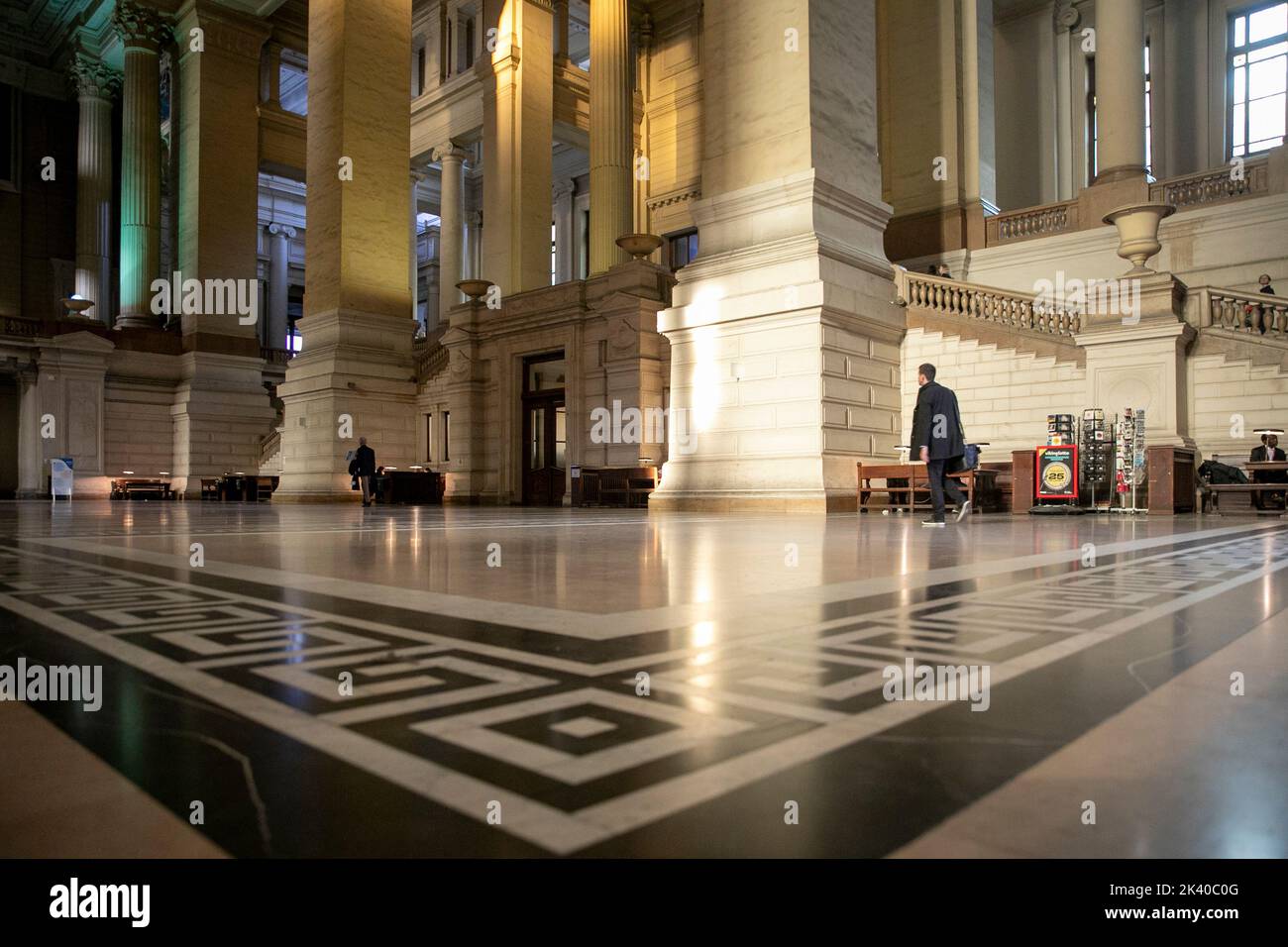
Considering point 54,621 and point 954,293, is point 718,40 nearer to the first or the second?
point 954,293

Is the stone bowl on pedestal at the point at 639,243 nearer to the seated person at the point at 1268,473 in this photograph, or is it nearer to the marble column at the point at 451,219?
the seated person at the point at 1268,473

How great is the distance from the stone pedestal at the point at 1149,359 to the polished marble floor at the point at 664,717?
45.8 ft

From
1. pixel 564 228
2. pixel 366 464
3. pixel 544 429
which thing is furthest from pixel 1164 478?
pixel 564 228

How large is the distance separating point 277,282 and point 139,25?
15777 mm

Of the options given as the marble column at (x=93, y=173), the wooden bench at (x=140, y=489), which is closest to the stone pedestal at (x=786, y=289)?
the wooden bench at (x=140, y=489)

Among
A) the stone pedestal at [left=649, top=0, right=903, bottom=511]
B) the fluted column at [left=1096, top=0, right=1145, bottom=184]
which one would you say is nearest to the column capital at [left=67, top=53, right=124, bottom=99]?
the stone pedestal at [left=649, top=0, right=903, bottom=511]

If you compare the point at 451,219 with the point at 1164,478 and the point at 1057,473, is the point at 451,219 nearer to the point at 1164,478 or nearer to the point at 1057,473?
the point at 1057,473

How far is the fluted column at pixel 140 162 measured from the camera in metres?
30.0

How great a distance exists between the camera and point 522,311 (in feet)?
73.2

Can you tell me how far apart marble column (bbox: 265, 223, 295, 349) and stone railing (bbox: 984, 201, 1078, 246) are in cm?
3216

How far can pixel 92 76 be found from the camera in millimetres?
34062

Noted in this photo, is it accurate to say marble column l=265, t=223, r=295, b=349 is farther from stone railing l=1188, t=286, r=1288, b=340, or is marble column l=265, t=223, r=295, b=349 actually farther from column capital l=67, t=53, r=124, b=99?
stone railing l=1188, t=286, r=1288, b=340
